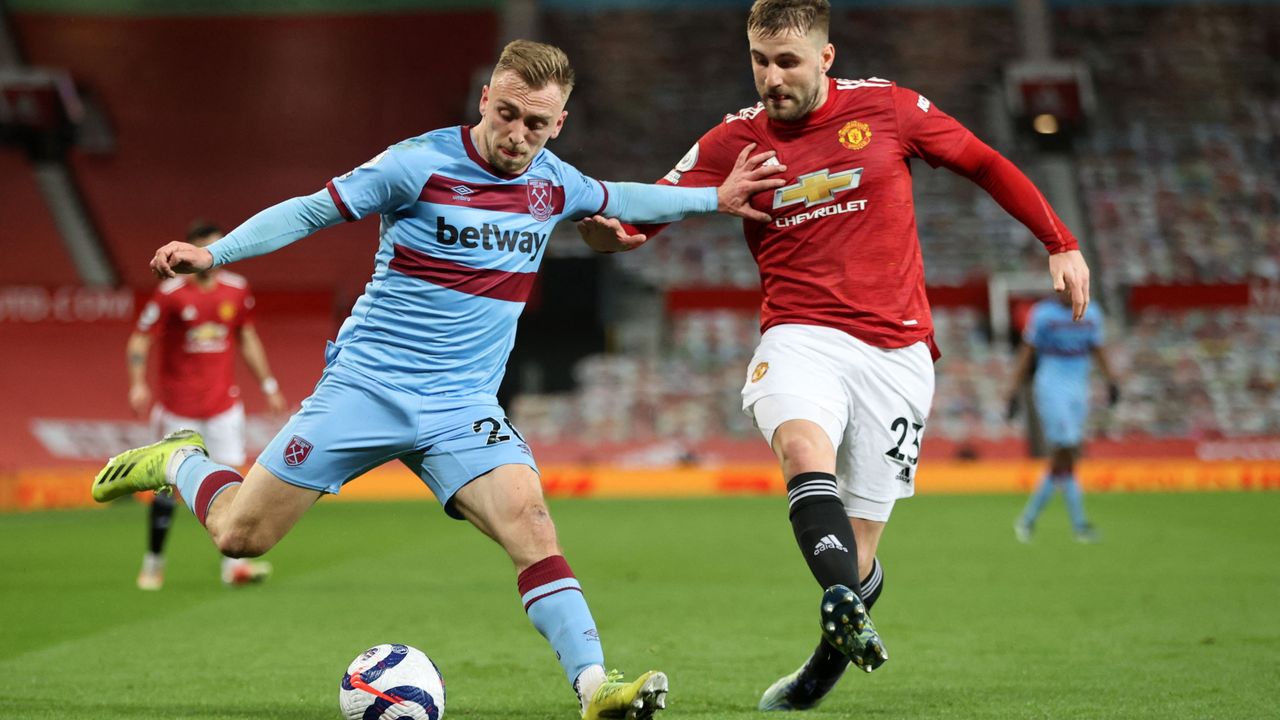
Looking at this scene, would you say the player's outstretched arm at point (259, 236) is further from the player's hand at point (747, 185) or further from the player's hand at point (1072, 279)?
the player's hand at point (1072, 279)

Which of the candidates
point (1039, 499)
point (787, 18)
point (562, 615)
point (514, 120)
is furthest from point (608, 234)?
point (1039, 499)

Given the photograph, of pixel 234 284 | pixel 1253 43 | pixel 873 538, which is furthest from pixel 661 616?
pixel 1253 43

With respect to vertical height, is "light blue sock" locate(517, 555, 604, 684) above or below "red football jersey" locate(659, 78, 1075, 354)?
below

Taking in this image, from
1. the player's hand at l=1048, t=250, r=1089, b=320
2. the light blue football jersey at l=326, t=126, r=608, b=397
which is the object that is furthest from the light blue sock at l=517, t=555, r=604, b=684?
the player's hand at l=1048, t=250, r=1089, b=320

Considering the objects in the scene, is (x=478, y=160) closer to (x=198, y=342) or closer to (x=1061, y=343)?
(x=198, y=342)

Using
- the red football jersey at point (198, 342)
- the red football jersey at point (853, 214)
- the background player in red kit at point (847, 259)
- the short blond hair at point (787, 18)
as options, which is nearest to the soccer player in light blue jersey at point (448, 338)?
the background player in red kit at point (847, 259)

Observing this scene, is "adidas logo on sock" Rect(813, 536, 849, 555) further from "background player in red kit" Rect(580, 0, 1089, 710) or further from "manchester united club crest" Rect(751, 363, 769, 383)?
"manchester united club crest" Rect(751, 363, 769, 383)

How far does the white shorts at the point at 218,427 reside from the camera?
1025 centimetres

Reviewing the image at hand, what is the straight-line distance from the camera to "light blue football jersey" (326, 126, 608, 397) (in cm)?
461

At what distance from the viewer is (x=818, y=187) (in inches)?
198

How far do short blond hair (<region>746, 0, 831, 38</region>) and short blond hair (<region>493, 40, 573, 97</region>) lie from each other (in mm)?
695

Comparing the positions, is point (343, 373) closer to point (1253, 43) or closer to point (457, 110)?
point (457, 110)

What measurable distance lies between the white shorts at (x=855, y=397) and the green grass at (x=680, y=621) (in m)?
0.81

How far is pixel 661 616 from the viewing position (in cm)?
788
